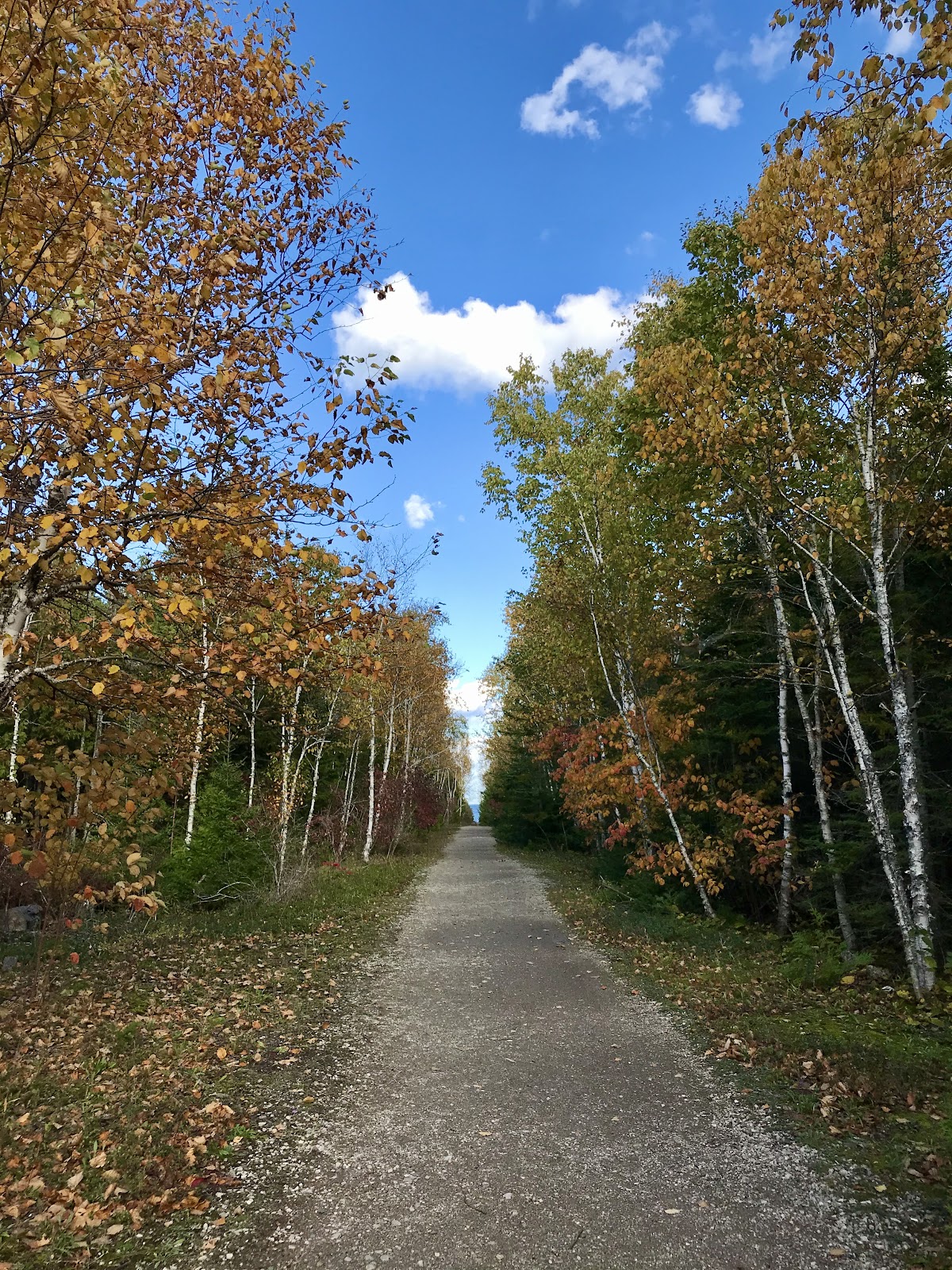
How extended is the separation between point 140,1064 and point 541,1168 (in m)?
3.34

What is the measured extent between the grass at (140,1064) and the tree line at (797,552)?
637cm

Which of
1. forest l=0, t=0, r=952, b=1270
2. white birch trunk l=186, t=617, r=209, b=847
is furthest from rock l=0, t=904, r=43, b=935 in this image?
white birch trunk l=186, t=617, r=209, b=847

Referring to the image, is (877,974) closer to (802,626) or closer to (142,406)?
(802,626)

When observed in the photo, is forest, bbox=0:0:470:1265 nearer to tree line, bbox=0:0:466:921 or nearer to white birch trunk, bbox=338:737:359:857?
tree line, bbox=0:0:466:921

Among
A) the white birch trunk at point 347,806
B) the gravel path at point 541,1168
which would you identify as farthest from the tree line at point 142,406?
the white birch trunk at point 347,806

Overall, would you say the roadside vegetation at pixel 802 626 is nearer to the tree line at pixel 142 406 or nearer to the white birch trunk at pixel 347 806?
the tree line at pixel 142 406

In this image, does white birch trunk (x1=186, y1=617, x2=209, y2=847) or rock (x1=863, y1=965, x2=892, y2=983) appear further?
rock (x1=863, y1=965, x2=892, y2=983)

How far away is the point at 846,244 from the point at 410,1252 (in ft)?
33.0

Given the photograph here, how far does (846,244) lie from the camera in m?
7.72

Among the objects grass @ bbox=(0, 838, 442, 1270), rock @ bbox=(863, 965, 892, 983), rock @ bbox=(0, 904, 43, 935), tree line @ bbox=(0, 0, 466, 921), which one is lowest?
rock @ bbox=(0, 904, 43, 935)

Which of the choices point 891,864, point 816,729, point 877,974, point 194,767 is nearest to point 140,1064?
point 891,864

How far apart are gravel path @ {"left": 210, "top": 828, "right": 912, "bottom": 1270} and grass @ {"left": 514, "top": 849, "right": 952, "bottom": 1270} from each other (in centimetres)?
32

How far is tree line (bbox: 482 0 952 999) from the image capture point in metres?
7.22

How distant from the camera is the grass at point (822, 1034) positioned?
4164 mm
